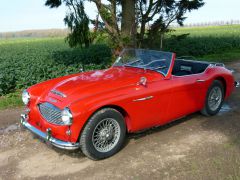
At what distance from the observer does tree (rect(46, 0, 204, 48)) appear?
28.1ft

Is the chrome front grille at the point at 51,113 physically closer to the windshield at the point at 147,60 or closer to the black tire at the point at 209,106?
the windshield at the point at 147,60

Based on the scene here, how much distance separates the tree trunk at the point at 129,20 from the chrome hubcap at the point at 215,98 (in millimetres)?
3480

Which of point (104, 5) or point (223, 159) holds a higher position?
point (104, 5)

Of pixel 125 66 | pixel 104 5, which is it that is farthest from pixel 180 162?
pixel 104 5

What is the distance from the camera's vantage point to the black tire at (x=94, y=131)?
3.93 m

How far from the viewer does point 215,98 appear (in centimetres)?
600

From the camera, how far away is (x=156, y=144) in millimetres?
4672

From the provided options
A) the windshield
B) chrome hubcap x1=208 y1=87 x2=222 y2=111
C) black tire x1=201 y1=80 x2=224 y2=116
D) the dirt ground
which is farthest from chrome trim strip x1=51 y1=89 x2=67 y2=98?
chrome hubcap x1=208 y1=87 x2=222 y2=111

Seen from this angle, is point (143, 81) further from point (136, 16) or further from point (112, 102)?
point (136, 16)

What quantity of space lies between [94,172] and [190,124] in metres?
2.43

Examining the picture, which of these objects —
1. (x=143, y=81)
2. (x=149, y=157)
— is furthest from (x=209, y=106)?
(x=149, y=157)

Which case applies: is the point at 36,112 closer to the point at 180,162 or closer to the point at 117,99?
the point at 117,99

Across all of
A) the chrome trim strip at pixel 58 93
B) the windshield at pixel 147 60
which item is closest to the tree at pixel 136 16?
the windshield at pixel 147 60

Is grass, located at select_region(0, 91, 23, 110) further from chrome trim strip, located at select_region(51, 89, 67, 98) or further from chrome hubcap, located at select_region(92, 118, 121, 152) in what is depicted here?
chrome hubcap, located at select_region(92, 118, 121, 152)
